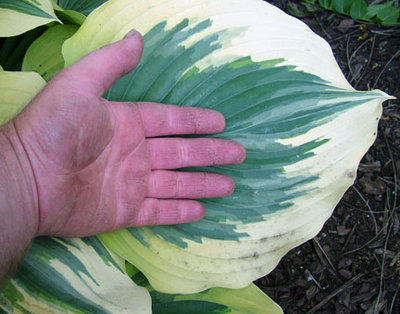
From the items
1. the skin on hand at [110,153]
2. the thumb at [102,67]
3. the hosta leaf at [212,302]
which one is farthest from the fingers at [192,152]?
the hosta leaf at [212,302]

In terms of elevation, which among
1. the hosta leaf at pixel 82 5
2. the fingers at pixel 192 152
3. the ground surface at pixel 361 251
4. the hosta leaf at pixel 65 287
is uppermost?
the hosta leaf at pixel 82 5

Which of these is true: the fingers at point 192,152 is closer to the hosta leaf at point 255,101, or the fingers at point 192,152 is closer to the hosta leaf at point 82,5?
the hosta leaf at point 255,101

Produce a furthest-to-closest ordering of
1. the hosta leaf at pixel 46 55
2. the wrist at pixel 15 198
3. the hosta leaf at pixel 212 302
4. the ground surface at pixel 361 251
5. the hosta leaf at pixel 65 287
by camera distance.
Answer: the ground surface at pixel 361 251, the hosta leaf at pixel 46 55, the hosta leaf at pixel 212 302, the hosta leaf at pixel 65 287, the wrist at pixel 15 198

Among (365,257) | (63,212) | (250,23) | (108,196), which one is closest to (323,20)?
(250,23)

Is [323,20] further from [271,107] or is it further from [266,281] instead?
[266,281]

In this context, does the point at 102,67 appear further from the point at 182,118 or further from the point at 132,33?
the point at 182,118

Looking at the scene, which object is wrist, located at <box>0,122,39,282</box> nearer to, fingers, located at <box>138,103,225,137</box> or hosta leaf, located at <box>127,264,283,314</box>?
fingers, located at <box>138,103,225,137</box>
